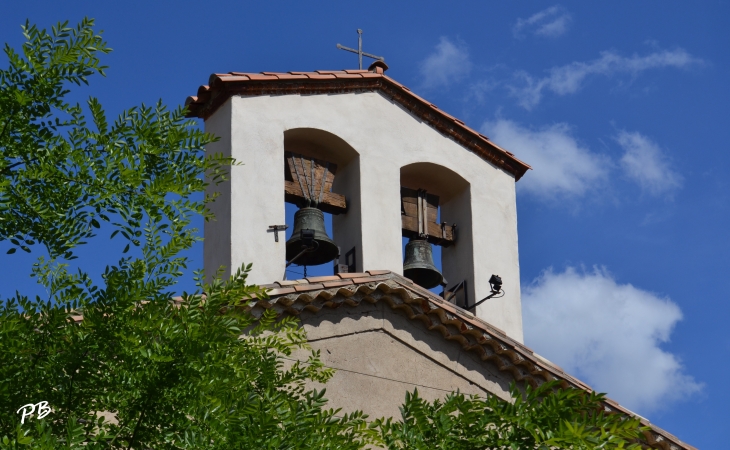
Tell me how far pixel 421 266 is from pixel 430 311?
51.3 inches

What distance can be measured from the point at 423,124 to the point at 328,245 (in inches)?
88.1

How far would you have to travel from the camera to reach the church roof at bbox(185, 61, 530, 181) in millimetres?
14716

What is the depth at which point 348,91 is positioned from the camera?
50.8 ft

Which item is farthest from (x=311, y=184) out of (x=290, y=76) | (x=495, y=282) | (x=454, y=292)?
(x=495, y=282)

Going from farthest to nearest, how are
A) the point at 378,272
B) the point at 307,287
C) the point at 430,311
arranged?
the point at 430,311
the point at 378,272
the point at 307,287

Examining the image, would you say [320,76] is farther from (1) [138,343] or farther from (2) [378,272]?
(1) [138,343]

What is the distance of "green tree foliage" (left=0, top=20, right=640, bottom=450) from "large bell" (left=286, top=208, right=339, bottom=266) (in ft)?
16.5

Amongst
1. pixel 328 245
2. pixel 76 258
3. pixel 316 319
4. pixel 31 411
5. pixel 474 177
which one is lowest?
pixel 31 411

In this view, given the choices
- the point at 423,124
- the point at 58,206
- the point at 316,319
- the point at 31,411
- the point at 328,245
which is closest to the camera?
the point at 31,411

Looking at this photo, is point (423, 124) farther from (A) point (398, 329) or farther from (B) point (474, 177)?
(A) point (398, 329)

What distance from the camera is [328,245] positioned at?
14.5 m

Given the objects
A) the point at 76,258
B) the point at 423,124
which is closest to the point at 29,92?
the point at 76,258

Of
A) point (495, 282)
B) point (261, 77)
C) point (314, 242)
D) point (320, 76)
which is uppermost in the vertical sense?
point (320, 76)

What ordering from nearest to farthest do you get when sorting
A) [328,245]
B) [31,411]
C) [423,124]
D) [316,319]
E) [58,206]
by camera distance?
[31,411], [58,206], [316,319], [328,245], [423,124]
